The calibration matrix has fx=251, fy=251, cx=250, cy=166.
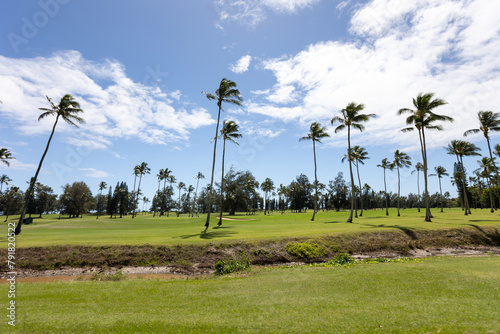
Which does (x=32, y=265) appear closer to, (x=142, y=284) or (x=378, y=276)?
(x=142, y=284)

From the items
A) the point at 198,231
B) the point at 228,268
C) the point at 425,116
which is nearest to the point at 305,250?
the point at 228,268

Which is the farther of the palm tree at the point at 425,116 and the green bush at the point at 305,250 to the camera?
the palm tree at the point at 425,116

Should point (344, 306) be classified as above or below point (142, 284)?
above

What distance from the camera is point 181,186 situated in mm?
137250

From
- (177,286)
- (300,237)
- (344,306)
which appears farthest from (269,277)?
(300,237)

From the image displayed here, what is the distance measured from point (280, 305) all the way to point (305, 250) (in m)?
11.9

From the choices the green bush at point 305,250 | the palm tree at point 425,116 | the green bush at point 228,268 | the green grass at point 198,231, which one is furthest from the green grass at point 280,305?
the palm tree at point 425,116

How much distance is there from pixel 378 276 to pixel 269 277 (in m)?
4.51

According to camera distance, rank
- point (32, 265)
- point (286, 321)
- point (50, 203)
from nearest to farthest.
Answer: point (286, 321) → point (32, 265) → point (50, 203)

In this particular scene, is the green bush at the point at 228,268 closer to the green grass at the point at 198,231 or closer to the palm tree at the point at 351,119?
the green grass at the point at 198,231

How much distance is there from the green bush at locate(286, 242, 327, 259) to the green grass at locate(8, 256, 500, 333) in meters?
7.63

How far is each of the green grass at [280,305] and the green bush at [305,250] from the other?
300 inches

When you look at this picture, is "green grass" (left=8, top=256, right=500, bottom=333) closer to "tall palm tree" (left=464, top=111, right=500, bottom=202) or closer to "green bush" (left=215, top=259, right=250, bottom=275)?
"green bush" (left=215, top=259, right=250, bottom=275)

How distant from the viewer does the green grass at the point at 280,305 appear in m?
5.79
